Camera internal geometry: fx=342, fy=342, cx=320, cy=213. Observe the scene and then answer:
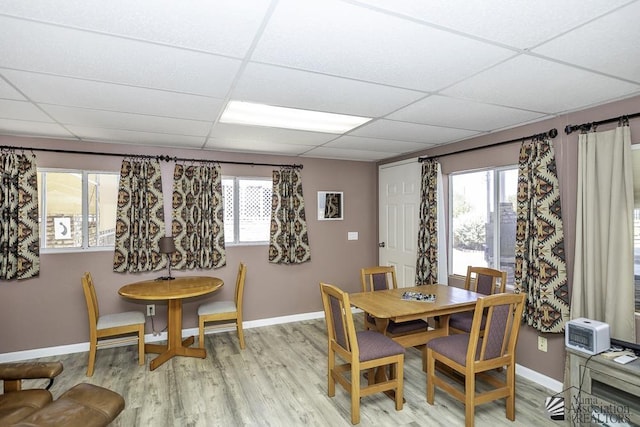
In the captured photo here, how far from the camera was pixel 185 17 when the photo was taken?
55.9 inches

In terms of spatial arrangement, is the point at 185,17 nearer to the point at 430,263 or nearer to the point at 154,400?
the point at 154,400

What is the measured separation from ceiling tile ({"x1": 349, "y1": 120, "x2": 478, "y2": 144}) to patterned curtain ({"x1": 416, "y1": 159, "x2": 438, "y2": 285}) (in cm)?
46

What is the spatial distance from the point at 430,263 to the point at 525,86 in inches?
94.9

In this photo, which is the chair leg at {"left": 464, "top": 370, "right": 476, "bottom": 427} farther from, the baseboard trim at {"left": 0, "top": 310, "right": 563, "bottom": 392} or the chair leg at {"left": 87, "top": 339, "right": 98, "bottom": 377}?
the chair leg at {"left": 87, "top": 339, "right": 98, "bottom": 377}

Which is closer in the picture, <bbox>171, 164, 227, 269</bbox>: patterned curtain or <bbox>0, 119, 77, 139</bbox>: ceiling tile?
<bbox>0, 119, 77, 139</bbox>: ceiling tile

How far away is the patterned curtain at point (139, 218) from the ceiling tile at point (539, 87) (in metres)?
3.41

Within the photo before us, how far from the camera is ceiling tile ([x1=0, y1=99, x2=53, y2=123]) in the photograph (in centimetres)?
249

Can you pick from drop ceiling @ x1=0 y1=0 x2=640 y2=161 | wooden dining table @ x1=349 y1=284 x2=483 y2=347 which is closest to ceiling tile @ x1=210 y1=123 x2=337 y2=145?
drop ceiling @ x1=0 y1=0 x2=640 y2=161

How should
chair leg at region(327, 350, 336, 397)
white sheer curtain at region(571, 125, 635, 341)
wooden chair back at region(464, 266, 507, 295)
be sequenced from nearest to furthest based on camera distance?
white sheer curtain at region(571, 125, 635, 341)
chair leg at region(327, 350, 336, 397)
wooden chair back at region(464, 266, 507, 295)

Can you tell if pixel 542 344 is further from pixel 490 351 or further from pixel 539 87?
pixel 539 87

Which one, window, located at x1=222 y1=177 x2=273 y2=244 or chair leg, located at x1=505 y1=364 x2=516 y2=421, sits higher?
window, located at x1=222 y1=177 x2=273 y2=244

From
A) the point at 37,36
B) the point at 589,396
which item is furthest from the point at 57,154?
the point at 589,396

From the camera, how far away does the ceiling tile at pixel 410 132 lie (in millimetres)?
3184

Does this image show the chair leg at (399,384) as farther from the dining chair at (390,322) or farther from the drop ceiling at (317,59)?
the drop ceiling at (317,59)
